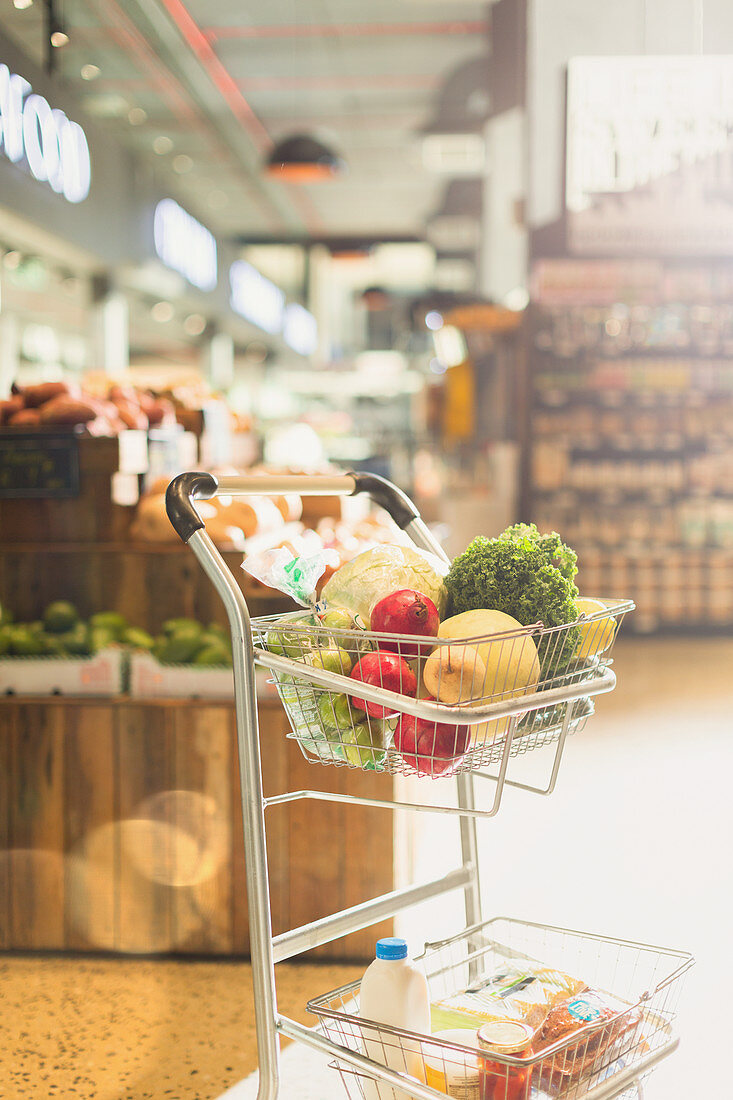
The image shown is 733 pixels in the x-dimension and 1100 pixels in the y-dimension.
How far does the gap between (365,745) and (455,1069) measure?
492mm

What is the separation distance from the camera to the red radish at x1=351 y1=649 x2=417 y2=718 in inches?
57.4

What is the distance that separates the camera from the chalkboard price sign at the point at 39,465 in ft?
12.0

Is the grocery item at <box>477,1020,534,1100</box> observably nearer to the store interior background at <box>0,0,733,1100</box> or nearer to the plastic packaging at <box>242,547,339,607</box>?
the plastic packaging at <box>242,547,339,607</box>

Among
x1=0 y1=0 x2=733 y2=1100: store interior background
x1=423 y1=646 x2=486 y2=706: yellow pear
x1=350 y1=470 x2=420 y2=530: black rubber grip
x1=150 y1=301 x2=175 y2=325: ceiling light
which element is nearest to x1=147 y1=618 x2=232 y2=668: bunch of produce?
x1=0 y1=0 x2=733 y2=1100: store interior background

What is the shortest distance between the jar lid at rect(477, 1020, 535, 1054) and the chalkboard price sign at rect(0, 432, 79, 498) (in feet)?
8.43

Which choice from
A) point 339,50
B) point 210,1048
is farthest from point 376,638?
point 339,50

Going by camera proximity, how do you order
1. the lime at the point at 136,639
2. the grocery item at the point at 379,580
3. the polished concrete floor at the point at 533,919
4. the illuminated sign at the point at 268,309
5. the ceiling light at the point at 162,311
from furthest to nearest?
the illuminated sign at the point at 268,309, the ceiling light at the point at 162,311, the lime at the point at 136,639, the polished concrete floor at the point at 533,919, the grocery item at the point at 379,580

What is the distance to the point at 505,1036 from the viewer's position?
1.56m

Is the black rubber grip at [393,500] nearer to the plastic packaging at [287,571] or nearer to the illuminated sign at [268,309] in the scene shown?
the plastic packaging at [287,571]

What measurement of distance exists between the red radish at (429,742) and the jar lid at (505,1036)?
404 millimetres

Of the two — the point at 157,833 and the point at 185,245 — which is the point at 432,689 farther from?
the point at 185,245

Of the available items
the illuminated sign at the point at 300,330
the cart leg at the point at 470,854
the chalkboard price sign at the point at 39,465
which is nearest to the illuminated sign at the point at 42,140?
the chalkboard price sign at the point at 39,465

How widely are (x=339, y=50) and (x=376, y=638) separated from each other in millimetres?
8430

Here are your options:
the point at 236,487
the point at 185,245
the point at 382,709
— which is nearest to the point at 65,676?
the point at 236,487
